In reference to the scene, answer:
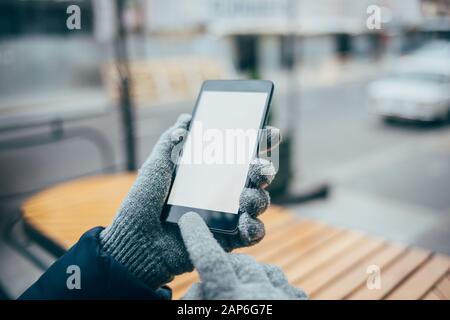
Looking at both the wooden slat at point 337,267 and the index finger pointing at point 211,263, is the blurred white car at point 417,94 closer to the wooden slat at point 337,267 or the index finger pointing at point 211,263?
the wooden slat at point 337,267

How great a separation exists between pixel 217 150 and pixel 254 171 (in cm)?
27

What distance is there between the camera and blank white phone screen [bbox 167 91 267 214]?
148 cm

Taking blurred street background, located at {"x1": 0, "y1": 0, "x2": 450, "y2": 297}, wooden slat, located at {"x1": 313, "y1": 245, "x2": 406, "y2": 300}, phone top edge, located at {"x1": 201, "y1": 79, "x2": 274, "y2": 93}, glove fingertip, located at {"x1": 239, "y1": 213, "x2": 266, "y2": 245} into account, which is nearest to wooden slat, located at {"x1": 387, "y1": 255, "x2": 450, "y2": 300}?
wooden slat, located at {"x1": 313, "y1": 245, "x2": 406, "y2": 300}

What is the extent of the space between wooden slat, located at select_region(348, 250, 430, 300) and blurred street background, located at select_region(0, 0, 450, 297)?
1123 millimetres

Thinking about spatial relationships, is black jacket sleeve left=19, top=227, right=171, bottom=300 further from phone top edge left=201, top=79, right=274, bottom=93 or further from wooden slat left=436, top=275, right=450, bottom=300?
wooden slat left=436, top=275, right=450, bottom=300

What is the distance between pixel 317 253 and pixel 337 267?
21 cm

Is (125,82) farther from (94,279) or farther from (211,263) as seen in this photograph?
(211,263)

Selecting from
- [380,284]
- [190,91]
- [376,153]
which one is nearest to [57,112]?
[190,91]

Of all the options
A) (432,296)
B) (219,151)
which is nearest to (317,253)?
(432,296)

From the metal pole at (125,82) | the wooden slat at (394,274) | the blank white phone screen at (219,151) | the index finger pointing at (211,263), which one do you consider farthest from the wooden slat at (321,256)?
the metal pole at (125,82)

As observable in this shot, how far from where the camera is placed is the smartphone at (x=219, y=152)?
146 centimetres

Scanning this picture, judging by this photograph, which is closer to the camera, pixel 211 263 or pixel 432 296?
pixel 211 263

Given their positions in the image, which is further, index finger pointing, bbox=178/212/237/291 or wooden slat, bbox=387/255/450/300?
wooden slat, bbox=387/255/450/300

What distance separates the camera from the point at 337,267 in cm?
229
